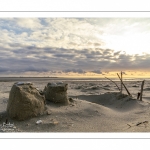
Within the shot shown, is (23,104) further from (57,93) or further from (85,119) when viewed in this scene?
(85,119)

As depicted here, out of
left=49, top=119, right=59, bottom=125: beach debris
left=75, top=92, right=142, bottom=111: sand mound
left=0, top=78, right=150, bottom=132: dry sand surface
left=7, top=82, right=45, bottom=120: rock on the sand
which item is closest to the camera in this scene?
left=0, top=78, right=150, bottom=132: dry sand surface

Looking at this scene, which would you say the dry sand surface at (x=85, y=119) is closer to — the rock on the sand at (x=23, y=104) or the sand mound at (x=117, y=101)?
the sand mound at (x=117, y=101)

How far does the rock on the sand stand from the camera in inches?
177

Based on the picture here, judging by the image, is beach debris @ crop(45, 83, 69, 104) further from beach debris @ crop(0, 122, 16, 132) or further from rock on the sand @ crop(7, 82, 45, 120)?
beach debris @ crop(0, 122, 16, 132)

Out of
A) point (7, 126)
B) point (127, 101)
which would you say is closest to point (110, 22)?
point (127, 101)

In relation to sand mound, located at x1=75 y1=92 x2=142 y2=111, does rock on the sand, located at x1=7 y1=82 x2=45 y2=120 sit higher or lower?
higher

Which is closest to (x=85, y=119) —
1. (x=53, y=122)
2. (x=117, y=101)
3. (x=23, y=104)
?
(x=53, y=122)

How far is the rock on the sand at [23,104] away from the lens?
4484 mm

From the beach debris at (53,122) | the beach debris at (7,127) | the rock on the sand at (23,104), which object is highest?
the rock on the sand at (23,104)

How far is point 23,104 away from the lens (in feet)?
14.7

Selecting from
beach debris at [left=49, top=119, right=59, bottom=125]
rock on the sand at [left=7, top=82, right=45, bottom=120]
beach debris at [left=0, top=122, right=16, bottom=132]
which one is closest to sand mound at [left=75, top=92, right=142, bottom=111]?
beach debris at [left=49, top=119, right=59, bottom=125]

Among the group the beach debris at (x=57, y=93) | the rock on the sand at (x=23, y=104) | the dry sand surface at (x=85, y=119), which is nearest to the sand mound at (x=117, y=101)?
the dry sand surface at (x=85, y=119)
